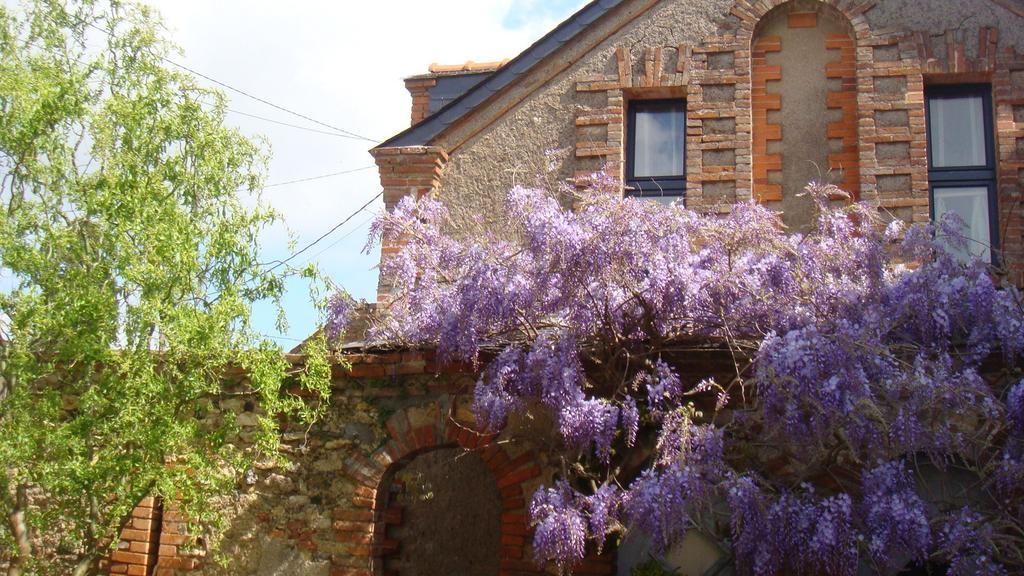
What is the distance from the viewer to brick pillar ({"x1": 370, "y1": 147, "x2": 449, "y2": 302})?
11.0 m

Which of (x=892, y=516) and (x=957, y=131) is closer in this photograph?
(x=892, y=516)

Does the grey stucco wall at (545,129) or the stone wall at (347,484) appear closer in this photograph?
the stone wall at (347,484)

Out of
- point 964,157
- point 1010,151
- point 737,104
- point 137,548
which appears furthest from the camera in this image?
point 737,104

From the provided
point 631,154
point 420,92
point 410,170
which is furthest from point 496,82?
point 420,92

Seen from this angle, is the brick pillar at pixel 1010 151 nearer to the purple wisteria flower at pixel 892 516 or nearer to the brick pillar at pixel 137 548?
the purple wisteria flower at pixel 892 516

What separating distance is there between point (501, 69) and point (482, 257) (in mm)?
3572

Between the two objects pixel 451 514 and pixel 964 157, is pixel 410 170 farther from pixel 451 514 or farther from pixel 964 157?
pixel 964 157

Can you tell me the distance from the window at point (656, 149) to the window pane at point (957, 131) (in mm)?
2330

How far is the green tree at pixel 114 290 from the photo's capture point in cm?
714

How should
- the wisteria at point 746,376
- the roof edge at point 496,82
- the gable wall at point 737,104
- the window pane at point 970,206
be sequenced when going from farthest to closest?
the roof edge at point 496,82, the gable wall at point 737,104, the window pane at point 970,206, the wisteria at point 746,376

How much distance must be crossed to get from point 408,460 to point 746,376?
2723mm

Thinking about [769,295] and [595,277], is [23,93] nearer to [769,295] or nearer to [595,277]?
[595,277]

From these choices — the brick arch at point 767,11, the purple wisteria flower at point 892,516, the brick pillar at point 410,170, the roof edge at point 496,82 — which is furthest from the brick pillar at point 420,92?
the purple wisteria flower at point 892,516

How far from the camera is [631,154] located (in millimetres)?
10969
